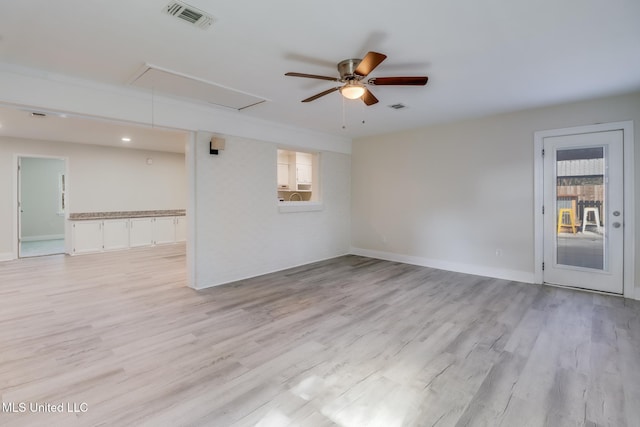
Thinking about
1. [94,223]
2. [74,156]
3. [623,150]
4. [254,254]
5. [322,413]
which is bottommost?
[322,413]

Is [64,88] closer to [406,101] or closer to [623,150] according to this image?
[406,101]

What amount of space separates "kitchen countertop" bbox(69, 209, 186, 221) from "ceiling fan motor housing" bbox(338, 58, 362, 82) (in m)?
6.71

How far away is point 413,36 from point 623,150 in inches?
135

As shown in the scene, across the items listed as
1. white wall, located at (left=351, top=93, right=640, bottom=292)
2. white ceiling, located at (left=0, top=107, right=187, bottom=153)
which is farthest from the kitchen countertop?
white wall, located at (left=351, top=93, right=640, bottom=292)

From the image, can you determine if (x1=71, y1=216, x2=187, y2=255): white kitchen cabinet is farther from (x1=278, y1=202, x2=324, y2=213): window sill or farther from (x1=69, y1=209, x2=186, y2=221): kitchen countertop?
(x1=278, y1=202, x2=324, y2=213): window sill

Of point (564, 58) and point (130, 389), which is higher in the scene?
point (564, 58)

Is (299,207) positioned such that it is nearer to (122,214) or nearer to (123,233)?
(123,233)

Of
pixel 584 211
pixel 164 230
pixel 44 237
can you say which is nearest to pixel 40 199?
pixel 44 237

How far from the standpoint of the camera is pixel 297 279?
15.6ft

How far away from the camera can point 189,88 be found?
3559mm

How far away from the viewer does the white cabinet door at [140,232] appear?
7379mm

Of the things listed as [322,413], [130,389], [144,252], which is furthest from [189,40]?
[144,252]

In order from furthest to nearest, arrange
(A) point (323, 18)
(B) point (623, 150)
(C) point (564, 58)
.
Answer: (B) point (623, 150) < (C) point (564, 58) < (A) point (323, 18)

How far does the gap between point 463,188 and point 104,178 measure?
790 cm
